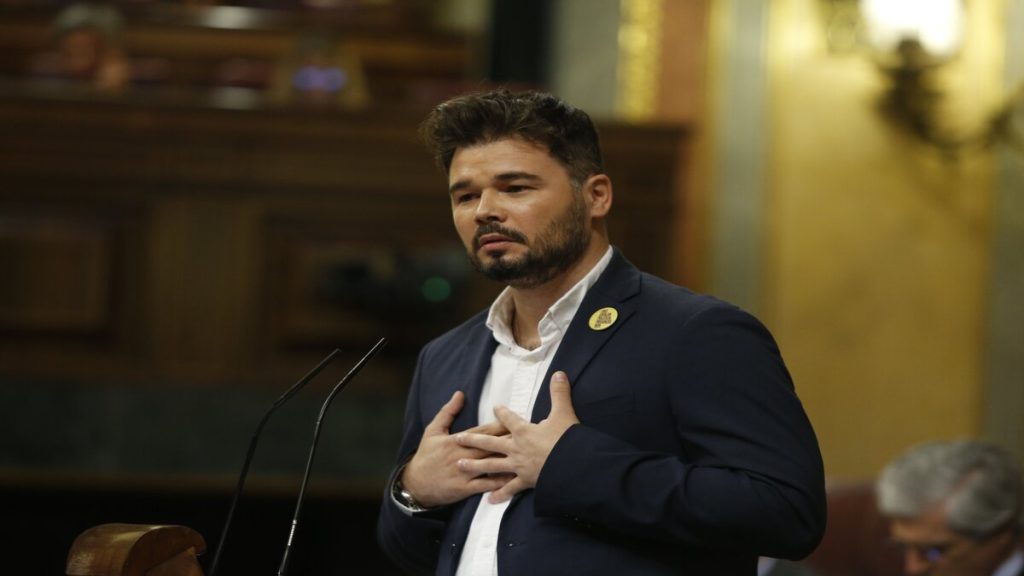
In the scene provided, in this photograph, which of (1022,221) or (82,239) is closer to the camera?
(82,239)

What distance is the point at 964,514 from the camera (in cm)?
307

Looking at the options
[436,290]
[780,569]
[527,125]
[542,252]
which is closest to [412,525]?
[542,252]

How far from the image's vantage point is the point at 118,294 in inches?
189

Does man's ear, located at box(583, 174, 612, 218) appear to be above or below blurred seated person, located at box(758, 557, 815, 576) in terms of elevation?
above

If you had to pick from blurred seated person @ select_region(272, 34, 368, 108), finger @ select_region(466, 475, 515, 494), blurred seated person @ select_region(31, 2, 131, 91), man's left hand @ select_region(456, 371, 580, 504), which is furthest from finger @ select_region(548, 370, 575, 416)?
blurred seated person @ select_region(31, 2, 131, 91)

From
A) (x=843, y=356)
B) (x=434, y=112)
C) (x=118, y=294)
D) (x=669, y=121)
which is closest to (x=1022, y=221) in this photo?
(x=843, y=356)

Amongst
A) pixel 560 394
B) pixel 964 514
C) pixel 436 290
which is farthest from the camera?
pixel 436 290

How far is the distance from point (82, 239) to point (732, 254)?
87.2 inches

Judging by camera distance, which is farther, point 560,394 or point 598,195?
point 598,195

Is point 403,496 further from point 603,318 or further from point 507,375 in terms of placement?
point 603,318

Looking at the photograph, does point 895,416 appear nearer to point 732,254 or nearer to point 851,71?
point 732,254

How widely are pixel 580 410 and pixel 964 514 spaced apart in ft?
4.96

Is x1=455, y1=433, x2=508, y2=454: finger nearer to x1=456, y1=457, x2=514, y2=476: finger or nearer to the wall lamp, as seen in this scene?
x1=456, y1=457, x2=514, y2=476: finger

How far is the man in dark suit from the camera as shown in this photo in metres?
1.72
